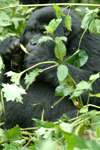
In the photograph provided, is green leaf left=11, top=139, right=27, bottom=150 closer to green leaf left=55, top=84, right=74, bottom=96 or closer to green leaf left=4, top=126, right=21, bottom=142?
green leaf left=4, top=126, right=21, bottom=142

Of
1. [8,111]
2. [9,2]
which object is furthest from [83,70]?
[9,2]

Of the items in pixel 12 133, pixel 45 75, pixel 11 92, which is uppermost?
pixel 11 92

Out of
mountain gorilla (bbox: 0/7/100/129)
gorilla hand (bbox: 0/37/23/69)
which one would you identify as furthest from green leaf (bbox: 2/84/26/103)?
gorilla hand (bbox: 0/37/23/69)

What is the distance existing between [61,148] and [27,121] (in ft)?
3.21

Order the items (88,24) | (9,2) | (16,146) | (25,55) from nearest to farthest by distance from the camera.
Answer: (16,146) → (88,24) → (25,55) → (9,2)

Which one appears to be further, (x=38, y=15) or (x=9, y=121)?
(x=38, y=15)

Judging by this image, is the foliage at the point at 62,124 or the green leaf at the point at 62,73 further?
the green leaf at the point at 62,73

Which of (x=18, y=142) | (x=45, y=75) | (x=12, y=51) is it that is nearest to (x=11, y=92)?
(x=18, y=142)

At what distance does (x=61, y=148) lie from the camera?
3.28ft

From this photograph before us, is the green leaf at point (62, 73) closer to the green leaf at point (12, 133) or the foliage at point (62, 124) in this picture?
the foliage at point (62, 124)

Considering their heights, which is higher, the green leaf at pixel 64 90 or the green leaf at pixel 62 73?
the green leaf at pixel 62 73

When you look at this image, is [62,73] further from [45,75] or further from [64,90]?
[45,75]

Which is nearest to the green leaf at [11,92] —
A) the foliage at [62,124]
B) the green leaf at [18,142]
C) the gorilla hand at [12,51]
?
the foliage at [62,124]

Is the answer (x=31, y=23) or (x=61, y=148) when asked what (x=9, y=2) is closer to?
(x=31, y=23)
